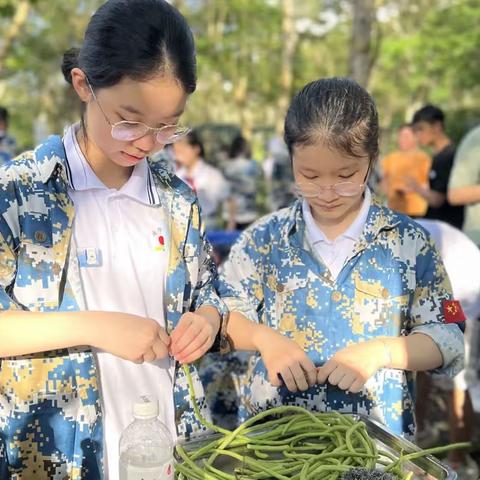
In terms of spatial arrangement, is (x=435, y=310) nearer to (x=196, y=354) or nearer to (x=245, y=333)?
(x=245, y=333)

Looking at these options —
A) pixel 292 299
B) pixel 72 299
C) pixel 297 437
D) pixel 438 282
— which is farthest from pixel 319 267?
pixel 72 299

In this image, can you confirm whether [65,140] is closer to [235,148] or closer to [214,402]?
[214,402]

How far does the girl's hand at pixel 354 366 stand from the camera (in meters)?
1.67

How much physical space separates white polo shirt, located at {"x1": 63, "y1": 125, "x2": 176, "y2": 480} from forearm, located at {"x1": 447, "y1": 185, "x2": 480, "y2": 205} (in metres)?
2.85

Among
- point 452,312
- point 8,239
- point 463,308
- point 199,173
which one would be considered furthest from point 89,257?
point 199,173

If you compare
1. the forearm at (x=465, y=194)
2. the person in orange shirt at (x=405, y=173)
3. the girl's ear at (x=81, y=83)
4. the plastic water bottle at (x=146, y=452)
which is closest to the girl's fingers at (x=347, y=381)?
the plastic water bottle at (x=146, y=452)

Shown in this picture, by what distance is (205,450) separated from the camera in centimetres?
149

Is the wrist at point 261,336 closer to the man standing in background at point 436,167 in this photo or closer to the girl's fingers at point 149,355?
the girl's fingers at point 149,355

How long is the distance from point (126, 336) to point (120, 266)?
0.92 feet

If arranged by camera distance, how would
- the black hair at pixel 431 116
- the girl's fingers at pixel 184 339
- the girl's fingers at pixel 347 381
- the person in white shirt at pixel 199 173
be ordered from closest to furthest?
1. the girl's fingers at pixel 184 339
2. the girl's fingers at pixel 347 381
3. the black hair at pixel 431 116
4. the person in white shirt at pixel 199 173

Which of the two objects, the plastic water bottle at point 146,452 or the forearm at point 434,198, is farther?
the forearm at point 434,198

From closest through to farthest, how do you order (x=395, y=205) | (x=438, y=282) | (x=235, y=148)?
(x=438, y=282) < (x=395, y=205) < (x=235, y=148)

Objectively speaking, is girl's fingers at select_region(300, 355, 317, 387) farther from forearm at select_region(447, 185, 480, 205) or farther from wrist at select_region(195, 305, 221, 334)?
forearm at select_region(447, 185, 480, 205)

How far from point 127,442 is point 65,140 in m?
0.75
